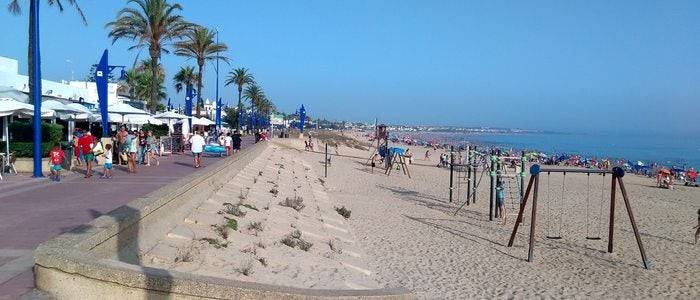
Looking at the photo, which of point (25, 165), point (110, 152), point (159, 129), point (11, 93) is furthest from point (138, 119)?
point (110, 152)

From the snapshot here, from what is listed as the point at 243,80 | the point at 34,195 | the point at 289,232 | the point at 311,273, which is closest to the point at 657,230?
the point at 289,232

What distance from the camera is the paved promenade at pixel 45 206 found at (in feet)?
20.6

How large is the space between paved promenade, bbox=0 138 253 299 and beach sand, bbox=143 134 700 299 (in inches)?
58.0

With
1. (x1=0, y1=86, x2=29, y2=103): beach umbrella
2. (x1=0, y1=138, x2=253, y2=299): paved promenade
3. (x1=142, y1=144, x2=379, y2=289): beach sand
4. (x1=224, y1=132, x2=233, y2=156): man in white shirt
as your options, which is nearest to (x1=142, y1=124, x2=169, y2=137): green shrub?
(x1=224, y1=132, x2=233, y2=156): man in white shirt

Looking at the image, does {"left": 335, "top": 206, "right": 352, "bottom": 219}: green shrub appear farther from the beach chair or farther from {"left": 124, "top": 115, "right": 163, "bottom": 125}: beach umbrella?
{"left": 124, "top": 115, "right": 163, "bottom": 125}: beach umbrella

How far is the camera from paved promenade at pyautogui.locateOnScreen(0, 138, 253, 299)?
6281 mm

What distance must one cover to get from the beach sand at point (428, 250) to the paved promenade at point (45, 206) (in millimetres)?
1474

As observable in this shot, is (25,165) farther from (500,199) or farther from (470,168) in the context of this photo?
(470,168)

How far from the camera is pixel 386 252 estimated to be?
12.8m

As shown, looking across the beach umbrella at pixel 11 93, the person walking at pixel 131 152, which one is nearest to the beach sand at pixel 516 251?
the person walking at pixel 131 152

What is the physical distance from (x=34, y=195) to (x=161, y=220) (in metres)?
5.32

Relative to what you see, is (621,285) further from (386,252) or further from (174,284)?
(174,284)

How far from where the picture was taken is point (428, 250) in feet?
43.0

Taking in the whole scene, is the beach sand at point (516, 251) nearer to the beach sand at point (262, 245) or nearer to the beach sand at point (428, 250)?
the beach sand at point (428, 250)
